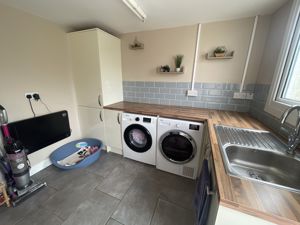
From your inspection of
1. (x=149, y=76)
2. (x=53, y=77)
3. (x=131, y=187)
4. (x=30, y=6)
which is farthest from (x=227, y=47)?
(x=53, y=77)

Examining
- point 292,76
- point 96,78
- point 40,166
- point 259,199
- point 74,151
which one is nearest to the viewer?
point 259,199

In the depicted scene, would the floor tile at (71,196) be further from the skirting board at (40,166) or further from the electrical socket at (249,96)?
the electrical socket at (249,96)

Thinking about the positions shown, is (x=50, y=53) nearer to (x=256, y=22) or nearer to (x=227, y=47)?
(x=227, y=47)

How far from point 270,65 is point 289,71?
29cm

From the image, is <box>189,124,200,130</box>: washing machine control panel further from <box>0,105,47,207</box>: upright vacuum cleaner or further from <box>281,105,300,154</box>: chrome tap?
<box>0,105,47,207</box>: upright vacuum cleaner

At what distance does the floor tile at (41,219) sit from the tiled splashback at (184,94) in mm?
1958

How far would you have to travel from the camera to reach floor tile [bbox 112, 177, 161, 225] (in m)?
1.32

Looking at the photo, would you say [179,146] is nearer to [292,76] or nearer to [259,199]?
[259,199]

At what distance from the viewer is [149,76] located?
2.38 meters

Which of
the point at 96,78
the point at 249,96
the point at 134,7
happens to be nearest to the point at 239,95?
the point at 249,96

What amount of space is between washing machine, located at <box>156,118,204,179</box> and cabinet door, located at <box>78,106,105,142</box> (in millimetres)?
1101

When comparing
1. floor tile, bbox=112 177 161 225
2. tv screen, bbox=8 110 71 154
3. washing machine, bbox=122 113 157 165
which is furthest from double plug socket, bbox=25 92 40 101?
floor tile, bbox=112 177 161 225

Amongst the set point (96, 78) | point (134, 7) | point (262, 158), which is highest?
point (134, 7)

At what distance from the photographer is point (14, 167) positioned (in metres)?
1.44
